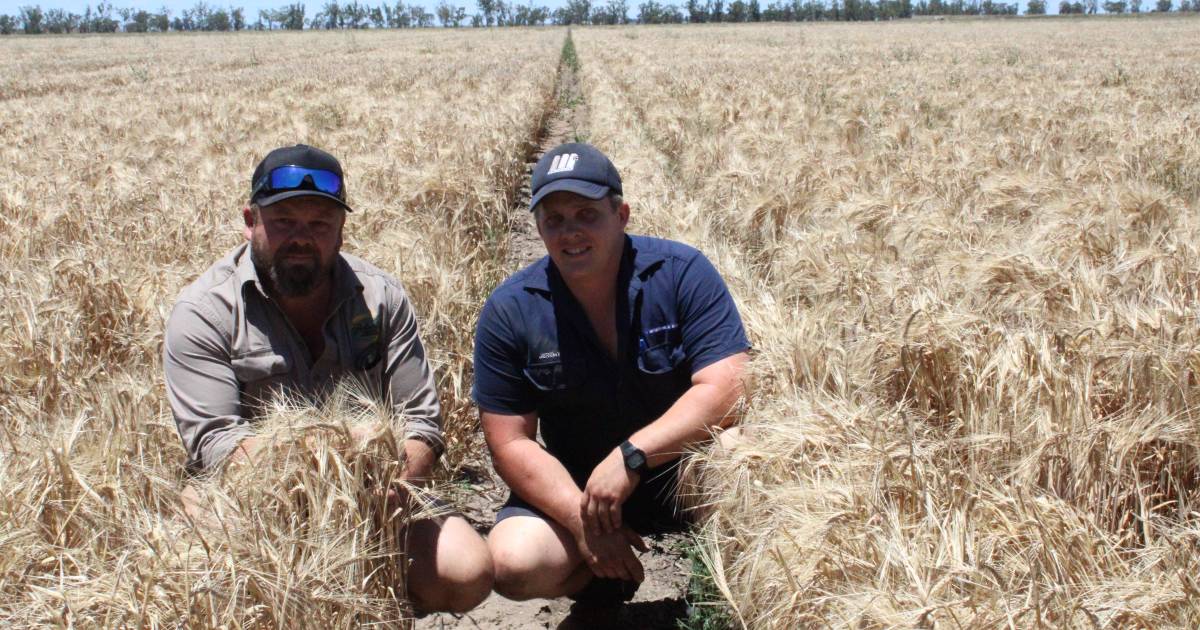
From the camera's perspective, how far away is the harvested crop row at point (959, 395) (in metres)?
1.93

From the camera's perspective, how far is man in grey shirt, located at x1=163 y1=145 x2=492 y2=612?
261 cm

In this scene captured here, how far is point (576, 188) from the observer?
107 inches

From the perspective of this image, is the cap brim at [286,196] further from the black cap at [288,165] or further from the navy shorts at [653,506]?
the navy shorts at [653,506]

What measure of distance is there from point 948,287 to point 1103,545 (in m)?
1.74

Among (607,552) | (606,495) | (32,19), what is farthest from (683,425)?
(32,19)

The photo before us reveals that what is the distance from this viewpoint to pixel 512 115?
12289 millimetres

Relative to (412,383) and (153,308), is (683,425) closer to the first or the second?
(412,383)

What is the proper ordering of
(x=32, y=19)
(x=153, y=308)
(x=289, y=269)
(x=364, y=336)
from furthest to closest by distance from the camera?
(x=32, y=19) < (x=153, y=308) < (x=364, y=336) < (x=289, y=269)

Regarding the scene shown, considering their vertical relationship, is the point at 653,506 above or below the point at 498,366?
below

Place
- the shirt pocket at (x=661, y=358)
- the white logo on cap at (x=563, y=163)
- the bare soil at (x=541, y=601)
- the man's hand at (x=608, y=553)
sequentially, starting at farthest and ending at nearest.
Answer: the bare soil at (x=541, y=601) < the shirt pocket at (x=661, y=358) < the white logo on cap at (x=563, y=163) < the man's hand at (x=608, y=553)

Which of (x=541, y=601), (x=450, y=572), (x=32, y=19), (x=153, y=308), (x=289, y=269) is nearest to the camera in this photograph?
(x=450, y=572)

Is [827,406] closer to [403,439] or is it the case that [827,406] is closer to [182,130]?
[403,439]

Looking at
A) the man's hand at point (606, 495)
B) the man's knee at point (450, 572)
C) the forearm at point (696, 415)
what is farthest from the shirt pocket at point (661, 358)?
the man's knee at point (450, 572)

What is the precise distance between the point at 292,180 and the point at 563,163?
2.76 ft
